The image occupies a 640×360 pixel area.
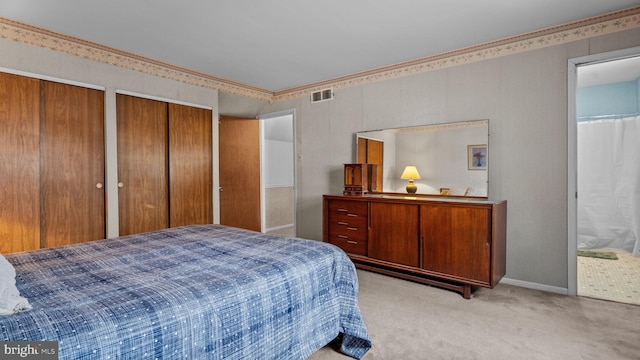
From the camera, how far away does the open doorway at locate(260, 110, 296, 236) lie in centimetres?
614

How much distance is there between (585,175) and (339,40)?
3.77 m

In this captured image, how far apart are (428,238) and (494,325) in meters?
0.91

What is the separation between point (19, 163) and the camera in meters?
2.77

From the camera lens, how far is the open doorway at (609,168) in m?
3.82

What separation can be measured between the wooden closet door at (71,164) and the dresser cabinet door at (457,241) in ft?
10.9

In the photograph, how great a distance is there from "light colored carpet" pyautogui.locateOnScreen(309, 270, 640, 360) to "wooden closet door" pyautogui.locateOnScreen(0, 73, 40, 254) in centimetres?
279

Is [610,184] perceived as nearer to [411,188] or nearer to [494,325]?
[411,188]

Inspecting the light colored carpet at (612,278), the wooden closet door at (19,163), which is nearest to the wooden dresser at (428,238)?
the light colored carpet at (612,278)

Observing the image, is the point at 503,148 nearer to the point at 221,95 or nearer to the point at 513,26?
the point at 513,26

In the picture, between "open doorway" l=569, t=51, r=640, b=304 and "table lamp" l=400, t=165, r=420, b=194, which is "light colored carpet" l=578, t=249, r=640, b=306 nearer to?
"open doorway" l=569, t=51, r=640, b=304

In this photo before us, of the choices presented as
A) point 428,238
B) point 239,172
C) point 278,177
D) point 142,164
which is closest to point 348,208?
point 428,238

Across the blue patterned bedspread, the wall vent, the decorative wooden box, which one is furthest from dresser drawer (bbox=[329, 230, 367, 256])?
the wall vent

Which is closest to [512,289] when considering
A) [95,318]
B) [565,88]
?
[565,88]

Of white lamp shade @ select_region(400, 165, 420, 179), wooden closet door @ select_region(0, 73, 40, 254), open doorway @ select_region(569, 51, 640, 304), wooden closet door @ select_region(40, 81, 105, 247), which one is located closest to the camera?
wooden closet door @ select_region(0, 73, 40, 254)
